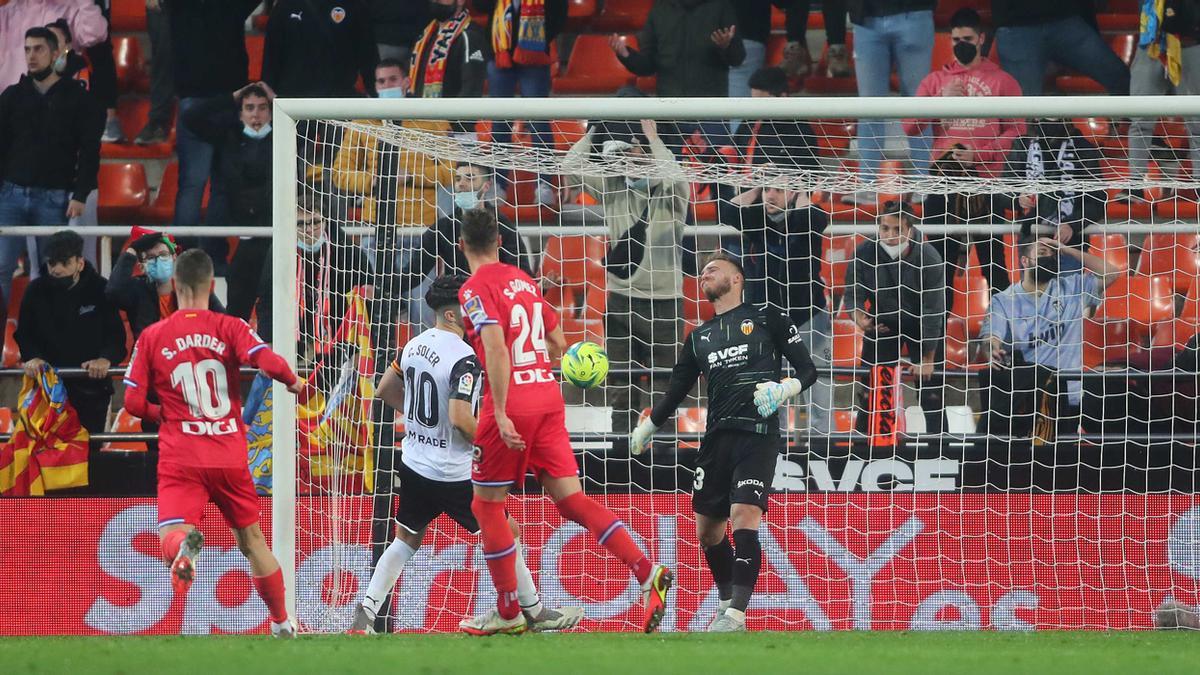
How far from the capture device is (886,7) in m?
10.5

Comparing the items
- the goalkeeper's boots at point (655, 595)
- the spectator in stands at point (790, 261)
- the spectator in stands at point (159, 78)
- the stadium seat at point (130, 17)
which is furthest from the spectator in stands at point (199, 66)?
the goalkeeper's boots at point (655, 595)

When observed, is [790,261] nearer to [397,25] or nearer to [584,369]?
[584,369]

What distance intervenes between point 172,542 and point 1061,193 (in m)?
5.52

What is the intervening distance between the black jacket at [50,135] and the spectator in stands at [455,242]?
2639 millimetres

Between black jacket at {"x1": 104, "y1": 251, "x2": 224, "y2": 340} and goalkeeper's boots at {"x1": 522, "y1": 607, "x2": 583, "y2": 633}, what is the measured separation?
11.2 ft

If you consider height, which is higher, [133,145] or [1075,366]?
[133,145]

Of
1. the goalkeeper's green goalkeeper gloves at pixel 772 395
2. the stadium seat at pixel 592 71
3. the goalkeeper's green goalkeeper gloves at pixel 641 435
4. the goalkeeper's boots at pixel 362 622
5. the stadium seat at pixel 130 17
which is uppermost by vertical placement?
the stadium seat at pixel 130 17

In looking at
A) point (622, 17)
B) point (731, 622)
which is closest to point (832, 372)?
point (731, 622)

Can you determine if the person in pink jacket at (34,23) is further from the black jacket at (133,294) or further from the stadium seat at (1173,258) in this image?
the stadium seat at (1173,258)

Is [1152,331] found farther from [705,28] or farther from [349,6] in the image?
[349,6]

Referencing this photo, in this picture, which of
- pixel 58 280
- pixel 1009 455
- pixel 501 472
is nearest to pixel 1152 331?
pixel 1009 455

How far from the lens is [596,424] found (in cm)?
878

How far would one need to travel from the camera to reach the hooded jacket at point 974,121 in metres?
9.77

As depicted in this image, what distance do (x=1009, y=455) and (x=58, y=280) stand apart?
226 inches
